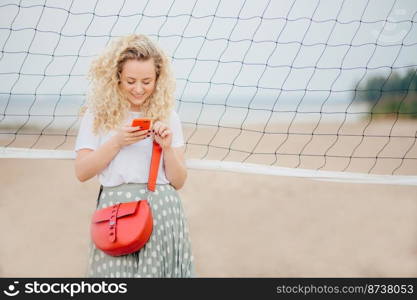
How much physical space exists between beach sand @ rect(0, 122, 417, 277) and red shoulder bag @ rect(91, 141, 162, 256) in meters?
1.43

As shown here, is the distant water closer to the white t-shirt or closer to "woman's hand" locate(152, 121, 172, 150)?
the white t-shirt

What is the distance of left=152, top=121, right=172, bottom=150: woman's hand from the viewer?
182cm

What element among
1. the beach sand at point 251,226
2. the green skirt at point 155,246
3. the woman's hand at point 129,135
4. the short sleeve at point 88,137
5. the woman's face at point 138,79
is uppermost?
the beach sand at point 251,226

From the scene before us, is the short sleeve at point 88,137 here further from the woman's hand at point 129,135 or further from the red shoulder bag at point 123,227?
the red shoulder bag at point 123,227

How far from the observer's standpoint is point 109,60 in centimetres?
191

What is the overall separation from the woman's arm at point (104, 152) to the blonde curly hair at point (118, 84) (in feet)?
0.26

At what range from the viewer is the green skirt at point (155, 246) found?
1879 millimetres

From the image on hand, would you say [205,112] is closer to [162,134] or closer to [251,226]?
[251,226]

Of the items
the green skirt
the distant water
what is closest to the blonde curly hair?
the green skirt

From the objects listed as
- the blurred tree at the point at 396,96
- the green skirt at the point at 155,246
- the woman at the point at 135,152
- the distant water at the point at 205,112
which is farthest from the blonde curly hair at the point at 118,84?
the blurred tree at the point at 396,96

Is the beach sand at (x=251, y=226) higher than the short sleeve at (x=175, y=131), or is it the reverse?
the beach sand at (x=251, y=226)

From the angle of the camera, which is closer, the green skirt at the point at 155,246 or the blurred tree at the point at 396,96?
the green skirt at the point at 155,246

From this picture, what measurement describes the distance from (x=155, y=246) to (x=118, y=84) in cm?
52

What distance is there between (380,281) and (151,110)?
1.27 metres
